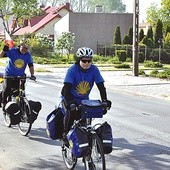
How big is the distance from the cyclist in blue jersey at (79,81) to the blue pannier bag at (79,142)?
359 millimetres

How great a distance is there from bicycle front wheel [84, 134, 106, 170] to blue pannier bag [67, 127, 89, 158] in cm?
8

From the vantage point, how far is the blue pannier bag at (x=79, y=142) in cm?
521

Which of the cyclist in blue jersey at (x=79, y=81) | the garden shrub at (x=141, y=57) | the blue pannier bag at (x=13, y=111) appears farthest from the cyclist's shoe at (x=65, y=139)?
the garden shrub at (x=141, y=57)

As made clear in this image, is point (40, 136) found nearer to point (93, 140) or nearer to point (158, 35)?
point (93, 140)

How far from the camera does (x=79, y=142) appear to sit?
5.23 meters

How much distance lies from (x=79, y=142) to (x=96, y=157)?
27 cm

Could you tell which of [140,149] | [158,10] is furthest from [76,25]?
[140,149]

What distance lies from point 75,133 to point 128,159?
164 cm

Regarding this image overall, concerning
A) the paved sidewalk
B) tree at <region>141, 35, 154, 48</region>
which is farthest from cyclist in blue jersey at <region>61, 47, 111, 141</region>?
tree at <region>141, 35, 154, 48</region>

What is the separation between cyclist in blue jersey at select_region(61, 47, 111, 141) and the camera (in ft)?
18.3

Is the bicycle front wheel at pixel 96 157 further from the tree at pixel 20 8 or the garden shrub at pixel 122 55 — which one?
the tree at pixel 20 8

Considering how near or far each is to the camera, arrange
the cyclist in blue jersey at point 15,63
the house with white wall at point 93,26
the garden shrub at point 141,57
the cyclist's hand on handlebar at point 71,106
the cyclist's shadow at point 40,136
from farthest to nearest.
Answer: the house with white wall at point 93,26
the garden shrub at point 141,57
the cyclist in blue jersey at point 15,63
the cyclist's shadow at point 40,136
the cyclist's hand on handlebar at point 71,106

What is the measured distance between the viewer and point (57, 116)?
19.7ft

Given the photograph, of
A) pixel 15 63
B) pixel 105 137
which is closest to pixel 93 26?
pixel 15 63
